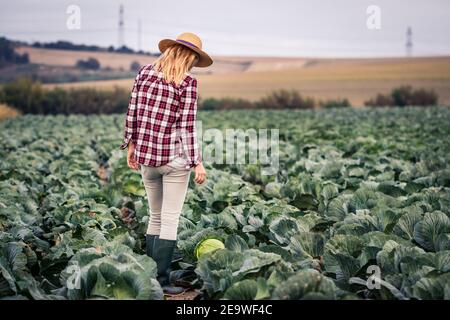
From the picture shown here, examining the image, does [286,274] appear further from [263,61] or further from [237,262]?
[263,61]

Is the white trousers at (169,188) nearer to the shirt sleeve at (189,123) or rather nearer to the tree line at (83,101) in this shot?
the shirt sleeve at (189,123)

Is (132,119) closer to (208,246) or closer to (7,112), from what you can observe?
(208,246)

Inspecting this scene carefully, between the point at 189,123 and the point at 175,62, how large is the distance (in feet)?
1.45

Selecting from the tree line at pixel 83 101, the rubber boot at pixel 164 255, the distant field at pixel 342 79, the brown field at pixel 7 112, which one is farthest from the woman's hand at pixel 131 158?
the distant field at pixel 342 79

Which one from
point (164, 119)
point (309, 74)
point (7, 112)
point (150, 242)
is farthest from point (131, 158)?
point (309, 74)

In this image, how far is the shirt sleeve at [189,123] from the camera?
426cm

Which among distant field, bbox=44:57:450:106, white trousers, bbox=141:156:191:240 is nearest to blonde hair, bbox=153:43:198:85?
white trousers, bbox=141:156:191:240

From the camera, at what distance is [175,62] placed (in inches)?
167

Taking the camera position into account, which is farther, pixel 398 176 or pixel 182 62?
pixel 398 176

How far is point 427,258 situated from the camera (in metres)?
4.03

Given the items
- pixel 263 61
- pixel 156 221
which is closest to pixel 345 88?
pixel 263 61

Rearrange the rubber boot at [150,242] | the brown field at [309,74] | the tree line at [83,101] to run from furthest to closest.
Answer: the brown field at [309,74]
the tree line at [83,101]
the rubber boot at [150,242]

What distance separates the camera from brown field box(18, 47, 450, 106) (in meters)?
59.6
